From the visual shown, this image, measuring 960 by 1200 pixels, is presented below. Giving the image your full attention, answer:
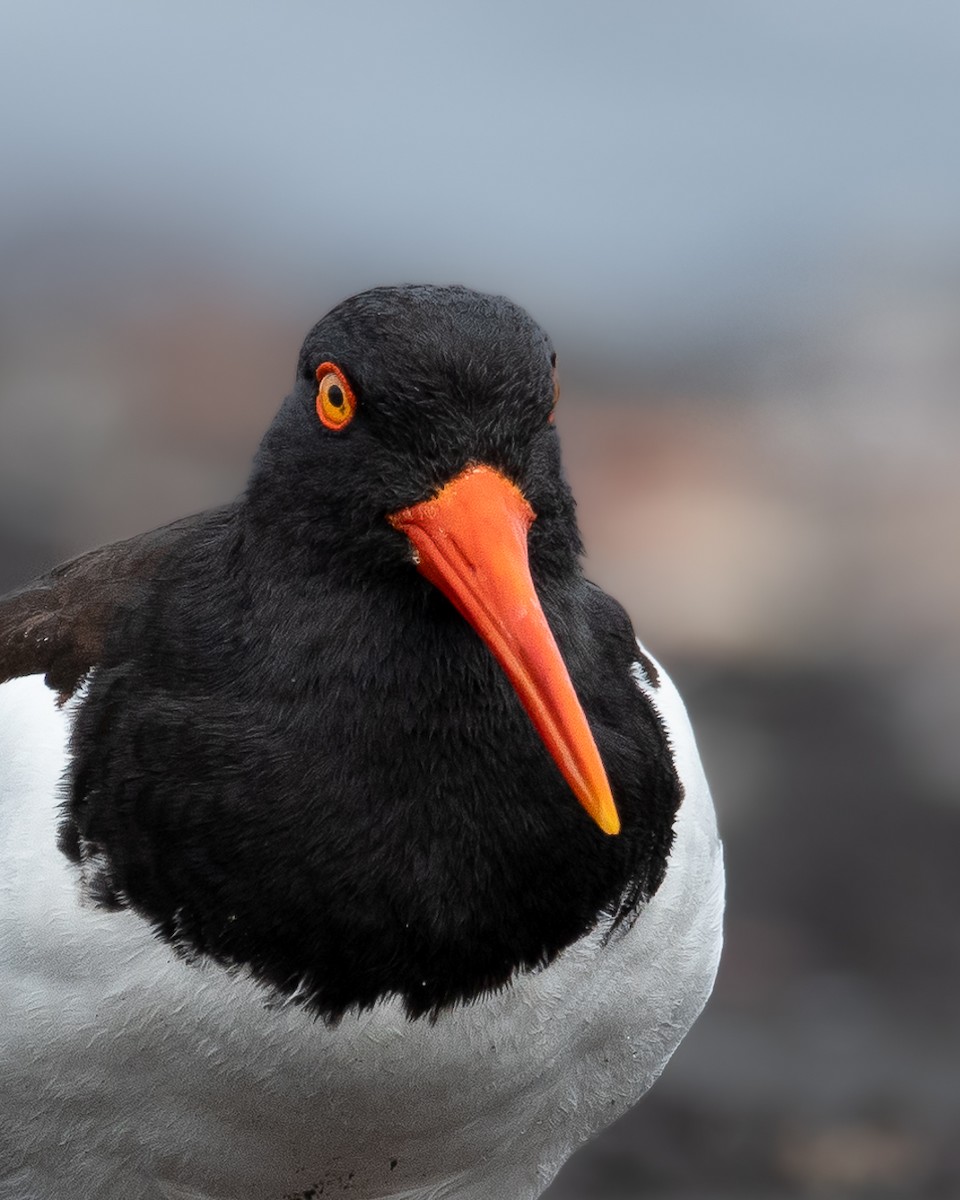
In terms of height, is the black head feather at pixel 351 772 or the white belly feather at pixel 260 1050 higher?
the black head feather at pixel 351 772

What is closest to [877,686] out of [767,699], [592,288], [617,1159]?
[767,699]

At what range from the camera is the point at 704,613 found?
8.52m

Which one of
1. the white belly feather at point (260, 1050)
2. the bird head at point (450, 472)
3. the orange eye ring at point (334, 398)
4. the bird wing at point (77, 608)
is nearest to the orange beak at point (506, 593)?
the bird head at point (450, 472)

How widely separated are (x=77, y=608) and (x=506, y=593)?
3.84 feet

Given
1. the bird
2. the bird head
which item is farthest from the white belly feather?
the bird head

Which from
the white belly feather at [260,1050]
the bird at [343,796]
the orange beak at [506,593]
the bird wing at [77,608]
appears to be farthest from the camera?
the bird wing at [77,608]

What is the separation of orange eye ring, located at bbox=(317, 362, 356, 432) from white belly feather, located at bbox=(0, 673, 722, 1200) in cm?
82

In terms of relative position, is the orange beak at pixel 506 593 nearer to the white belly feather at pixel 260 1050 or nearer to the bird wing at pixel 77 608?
the white belly feather at pixel 260 1050

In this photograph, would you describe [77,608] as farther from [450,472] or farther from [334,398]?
[450,472]

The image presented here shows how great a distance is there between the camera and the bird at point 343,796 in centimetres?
316

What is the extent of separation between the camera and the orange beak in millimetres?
2912

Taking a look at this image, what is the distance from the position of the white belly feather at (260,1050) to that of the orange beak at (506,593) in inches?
26.7

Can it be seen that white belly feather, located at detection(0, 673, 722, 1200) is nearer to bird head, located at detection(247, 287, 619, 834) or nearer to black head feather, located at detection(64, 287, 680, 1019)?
black head feather, located at detection(64, 287, 680, 1019)

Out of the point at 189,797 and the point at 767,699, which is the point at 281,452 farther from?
the point at 767,699
